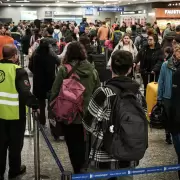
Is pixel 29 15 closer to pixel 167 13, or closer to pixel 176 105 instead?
pixel 167 13

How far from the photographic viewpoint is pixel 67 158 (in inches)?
211

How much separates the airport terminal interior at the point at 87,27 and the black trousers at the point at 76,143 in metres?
0.37

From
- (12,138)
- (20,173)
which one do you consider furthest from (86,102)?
(20,173)

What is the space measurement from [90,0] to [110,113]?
3378 centimetres

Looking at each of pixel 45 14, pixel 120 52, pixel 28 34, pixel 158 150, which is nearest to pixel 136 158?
pixel 120 52

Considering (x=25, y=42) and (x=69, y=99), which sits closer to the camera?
(x=69, y=99)

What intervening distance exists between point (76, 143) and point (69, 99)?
480mm

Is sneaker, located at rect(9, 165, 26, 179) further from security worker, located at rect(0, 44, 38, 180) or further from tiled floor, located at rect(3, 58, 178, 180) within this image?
security worker, located at rect(0, 44, 38, 180)

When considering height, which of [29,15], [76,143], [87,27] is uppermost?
[29,15]

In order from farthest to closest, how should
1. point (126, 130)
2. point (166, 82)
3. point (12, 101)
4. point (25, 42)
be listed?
1. point (25, 42)
2. point (166, 82)
3. point (12, 101)
4. point (126, 130)

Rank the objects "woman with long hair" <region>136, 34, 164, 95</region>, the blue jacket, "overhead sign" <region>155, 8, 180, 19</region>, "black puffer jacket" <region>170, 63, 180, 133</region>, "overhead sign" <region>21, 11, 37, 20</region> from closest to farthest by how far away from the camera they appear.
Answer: "black puffer jacket" <region>170, 63, 180, 133</region>
the blue jacket
"woman with long hair" <region>136, 34, 164, 95</region>
"overhead sign" <region>155, 8, 180, 19</region>
"overhead sign" <region>21, 11, 37, 20</region>

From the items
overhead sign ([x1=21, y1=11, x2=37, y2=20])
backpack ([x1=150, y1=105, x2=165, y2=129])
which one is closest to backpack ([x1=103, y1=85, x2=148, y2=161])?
backpack ([x1=150, y1=105, x2=165, y2=129])

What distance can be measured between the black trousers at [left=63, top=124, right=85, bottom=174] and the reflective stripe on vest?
602mm

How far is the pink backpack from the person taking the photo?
405 cm
